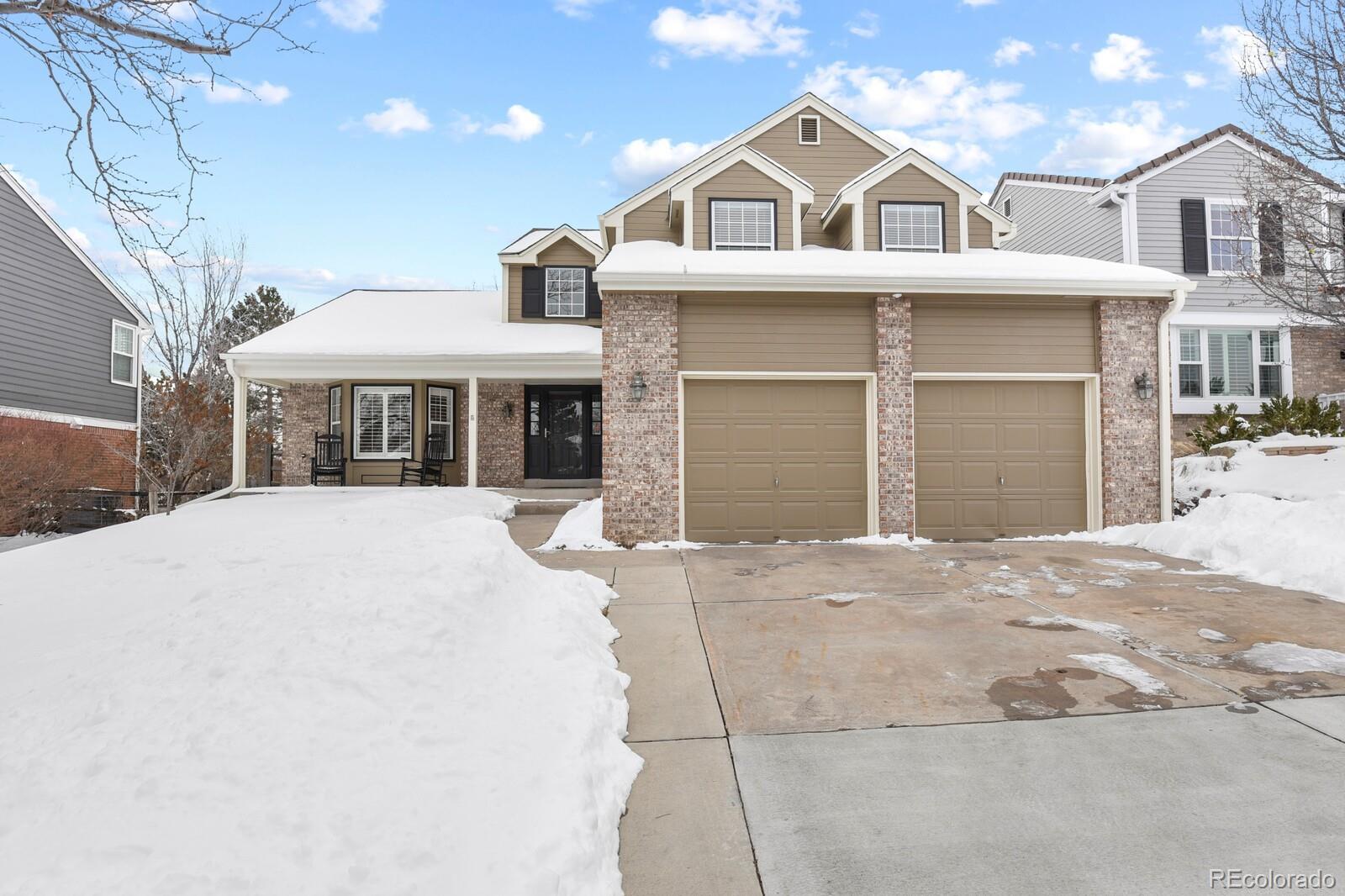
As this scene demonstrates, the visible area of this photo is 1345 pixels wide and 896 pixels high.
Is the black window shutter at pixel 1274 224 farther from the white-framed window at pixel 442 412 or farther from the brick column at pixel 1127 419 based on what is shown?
the white-framed window at pixel 442 412

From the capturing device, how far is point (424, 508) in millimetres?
10344

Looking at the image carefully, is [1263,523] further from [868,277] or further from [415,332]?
[415,332]

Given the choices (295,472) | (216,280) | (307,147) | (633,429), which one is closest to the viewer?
(633,429)

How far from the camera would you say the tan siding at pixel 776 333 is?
364 inches

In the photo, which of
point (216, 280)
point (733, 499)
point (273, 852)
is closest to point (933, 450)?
point (733, 499)

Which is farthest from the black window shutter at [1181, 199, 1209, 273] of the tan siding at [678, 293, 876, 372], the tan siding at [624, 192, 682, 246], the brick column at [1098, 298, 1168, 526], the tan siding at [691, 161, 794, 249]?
the tan siding at [624, 192, 682, 246]

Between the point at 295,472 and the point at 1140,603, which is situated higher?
the point at 295,472

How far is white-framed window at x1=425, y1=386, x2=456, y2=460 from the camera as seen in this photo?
15906mm

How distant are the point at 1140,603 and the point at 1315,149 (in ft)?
29.8

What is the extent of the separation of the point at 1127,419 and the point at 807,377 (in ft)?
15.4

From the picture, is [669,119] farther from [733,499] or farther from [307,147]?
[733,499]

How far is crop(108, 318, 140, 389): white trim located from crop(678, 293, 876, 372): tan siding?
17242mm

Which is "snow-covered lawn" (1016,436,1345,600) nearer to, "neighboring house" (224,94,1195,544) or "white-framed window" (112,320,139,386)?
"neighboring house" (224,94,1195,544)

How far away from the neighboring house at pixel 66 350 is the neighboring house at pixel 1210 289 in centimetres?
2399
